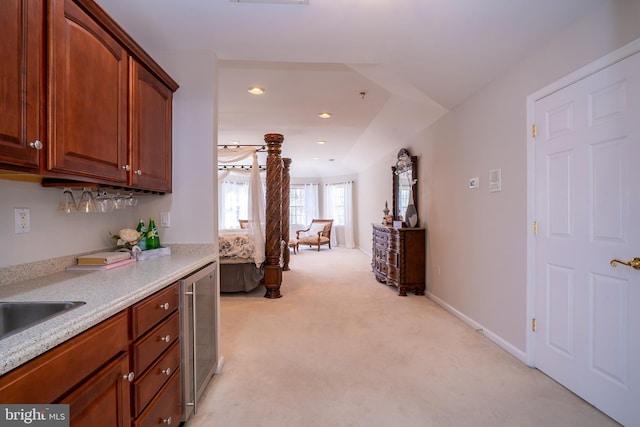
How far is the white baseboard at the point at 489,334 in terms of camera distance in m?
2.44

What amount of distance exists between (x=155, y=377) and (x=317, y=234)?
8181mm

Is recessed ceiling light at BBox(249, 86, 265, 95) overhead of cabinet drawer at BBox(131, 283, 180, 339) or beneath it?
overhead

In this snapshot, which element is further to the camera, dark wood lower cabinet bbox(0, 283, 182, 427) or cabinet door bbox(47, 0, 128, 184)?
cabinet door bbox(47, 0, 128, 184)

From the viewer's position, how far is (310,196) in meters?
10.5

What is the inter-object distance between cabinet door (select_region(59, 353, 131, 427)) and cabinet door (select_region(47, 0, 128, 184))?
79 centimetres

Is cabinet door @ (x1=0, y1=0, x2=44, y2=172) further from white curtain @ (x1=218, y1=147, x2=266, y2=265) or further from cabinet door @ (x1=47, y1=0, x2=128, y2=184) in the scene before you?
white curtain @ (x1=218, y1=147, x2=266, y2=265)

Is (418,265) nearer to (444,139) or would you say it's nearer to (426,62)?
(444,139)

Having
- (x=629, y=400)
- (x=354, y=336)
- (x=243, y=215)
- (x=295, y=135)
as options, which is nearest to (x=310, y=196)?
(x=243, y=215)

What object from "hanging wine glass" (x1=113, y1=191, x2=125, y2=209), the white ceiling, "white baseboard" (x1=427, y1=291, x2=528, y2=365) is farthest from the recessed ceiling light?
"white baseboard" (x1=427, y1=291, x2=528, y2=365)

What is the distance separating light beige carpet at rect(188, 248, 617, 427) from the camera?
5.90 feet

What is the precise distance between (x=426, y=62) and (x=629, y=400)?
2.56 meters

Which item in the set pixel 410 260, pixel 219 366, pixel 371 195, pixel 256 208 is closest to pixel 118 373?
pixel 219 366

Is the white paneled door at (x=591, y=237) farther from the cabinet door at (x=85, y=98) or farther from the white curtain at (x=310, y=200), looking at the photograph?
the white curtain at (x=310, y=200)

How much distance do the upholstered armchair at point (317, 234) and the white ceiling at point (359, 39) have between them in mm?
5700
